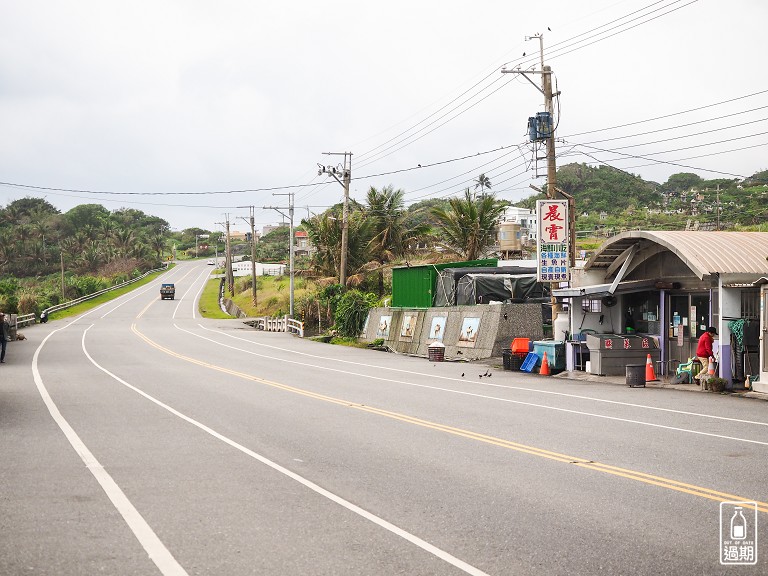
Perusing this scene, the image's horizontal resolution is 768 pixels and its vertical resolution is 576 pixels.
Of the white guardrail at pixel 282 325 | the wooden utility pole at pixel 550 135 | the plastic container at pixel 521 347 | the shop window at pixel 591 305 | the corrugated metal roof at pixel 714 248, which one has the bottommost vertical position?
the white guardrail at pixel 282 325

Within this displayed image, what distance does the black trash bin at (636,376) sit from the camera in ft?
72.7

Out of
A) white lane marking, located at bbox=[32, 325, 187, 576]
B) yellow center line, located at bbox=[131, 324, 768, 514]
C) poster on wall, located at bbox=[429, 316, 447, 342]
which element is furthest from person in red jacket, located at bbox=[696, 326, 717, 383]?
poster on wall, located at bbox=[429, 316, 447, 342]

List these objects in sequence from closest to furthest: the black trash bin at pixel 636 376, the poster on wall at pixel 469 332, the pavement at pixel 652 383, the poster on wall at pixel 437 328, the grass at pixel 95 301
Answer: the pavement at pixel 652 383 < the black trash bin at pixel 636 376 < the poster on wall at pixel 469 332 < the poster on wall at pixel 437 328 < the grass at pixel 95 301

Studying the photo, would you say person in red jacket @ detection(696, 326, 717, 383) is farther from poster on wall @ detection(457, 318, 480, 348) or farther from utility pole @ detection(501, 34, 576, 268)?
poster on wall @ detection(457, 318, 480, 348)

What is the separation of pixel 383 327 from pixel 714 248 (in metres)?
23.3

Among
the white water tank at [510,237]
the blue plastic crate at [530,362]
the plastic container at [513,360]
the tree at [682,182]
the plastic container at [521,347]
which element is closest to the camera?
the blue plastic crate at [530,362]

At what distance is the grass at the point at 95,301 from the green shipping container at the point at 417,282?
38408 mm

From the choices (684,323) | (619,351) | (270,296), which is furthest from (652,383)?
(270,296)

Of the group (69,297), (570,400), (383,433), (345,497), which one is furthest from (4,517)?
(69,297)

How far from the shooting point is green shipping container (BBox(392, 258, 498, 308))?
4128 centimetres

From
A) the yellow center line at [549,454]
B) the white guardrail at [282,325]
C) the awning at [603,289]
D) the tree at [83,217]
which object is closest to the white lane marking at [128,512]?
the yellow center line at [549,454]

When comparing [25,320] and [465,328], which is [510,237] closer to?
[465,328]

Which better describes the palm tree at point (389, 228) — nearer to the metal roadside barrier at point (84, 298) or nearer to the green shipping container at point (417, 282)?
the green shipping container at point (417, 282)

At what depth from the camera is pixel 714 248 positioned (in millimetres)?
22766
